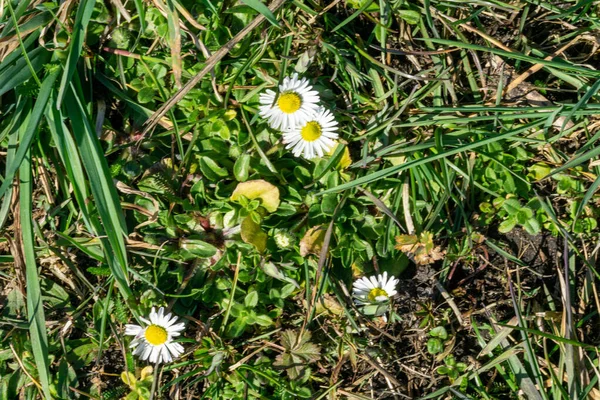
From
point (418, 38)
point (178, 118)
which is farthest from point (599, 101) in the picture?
point (178, 118)

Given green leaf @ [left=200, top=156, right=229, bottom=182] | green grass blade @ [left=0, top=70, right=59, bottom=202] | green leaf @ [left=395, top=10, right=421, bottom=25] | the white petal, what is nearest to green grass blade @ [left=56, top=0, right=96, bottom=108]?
green grass blade @ [left=0, top=70, right=59, bottom=202]

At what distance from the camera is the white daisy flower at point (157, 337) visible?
2371 mm

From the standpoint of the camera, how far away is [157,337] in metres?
2.38

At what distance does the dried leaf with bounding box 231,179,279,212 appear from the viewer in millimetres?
2281

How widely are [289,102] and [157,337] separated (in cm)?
100

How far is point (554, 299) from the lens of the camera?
2.47 m

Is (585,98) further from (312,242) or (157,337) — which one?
(157,337)

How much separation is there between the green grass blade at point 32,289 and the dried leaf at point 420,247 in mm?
1332

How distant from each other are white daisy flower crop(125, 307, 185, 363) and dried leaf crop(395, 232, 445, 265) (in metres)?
0.88

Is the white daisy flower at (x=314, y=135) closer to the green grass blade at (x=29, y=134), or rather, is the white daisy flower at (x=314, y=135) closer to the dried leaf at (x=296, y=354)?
the dried leaf at (x=296, y=354)

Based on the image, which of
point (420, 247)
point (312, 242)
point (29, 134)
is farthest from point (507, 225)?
point (29, 134)

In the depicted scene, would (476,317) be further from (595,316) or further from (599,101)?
(599,101)

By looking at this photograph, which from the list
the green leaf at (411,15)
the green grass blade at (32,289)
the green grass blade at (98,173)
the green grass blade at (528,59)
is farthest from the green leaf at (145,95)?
the green grass blade at (528,59)

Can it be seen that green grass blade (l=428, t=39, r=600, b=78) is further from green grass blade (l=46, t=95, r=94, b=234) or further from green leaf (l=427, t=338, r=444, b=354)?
green grass blade (l=46, t=95, r=94, b=234)
